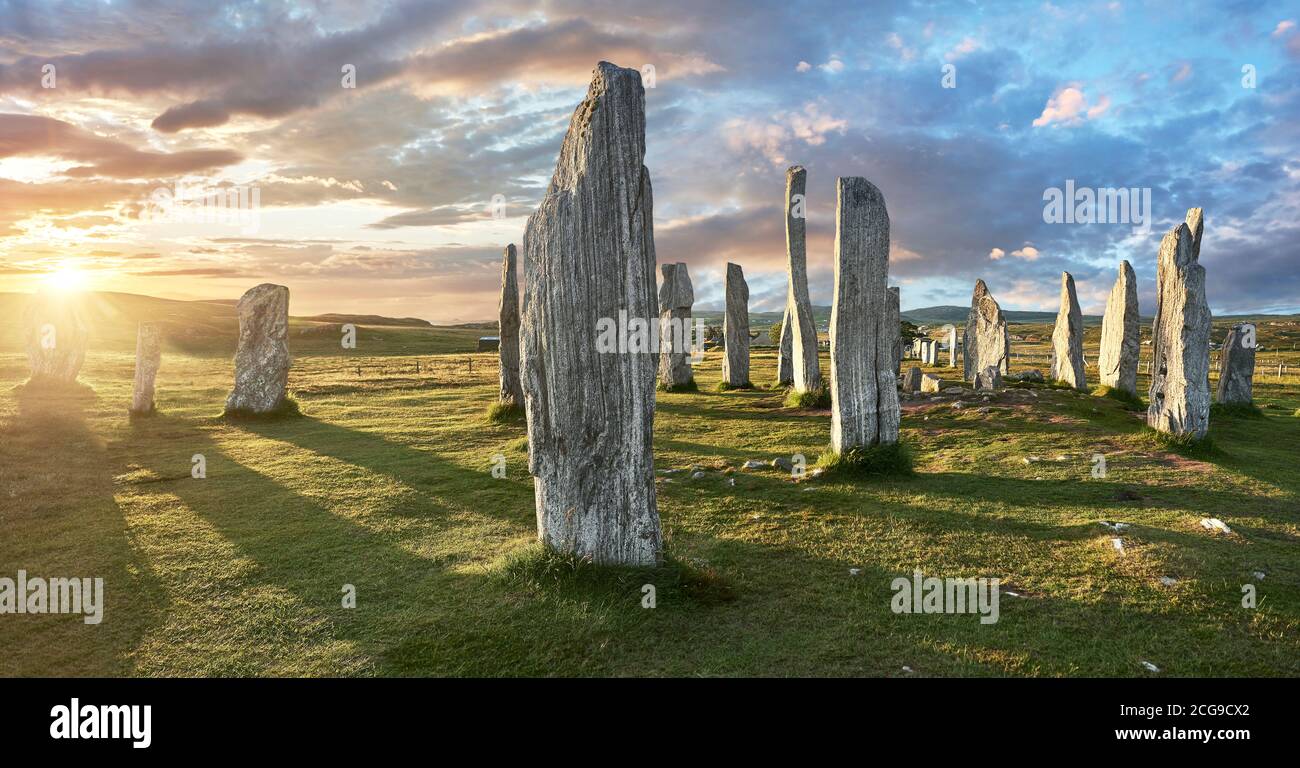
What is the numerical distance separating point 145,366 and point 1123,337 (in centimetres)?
2705

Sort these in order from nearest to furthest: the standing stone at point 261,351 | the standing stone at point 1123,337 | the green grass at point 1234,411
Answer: the green grass at point 1234,411
the standing stone at point 261,351
the standing stone at point 1123,337

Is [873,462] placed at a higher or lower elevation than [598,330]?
lower

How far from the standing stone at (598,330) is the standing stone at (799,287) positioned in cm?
1319

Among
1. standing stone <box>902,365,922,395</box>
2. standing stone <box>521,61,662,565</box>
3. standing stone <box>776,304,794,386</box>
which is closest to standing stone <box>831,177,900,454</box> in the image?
standing stone <box>521,61,662,565</box>

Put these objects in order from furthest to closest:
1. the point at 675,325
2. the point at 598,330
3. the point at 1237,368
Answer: the point at 675,325 → the point at 1237,368 → the point at 598,330

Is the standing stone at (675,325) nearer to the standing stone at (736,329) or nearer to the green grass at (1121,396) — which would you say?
the standing stone at (736,329)

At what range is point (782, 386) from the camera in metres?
23.9

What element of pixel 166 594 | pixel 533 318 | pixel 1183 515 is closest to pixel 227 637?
pixel 166 594

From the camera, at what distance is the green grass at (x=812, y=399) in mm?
19047

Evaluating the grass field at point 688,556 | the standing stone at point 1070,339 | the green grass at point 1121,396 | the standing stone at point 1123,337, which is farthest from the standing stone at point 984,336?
the grass field at point 688,556

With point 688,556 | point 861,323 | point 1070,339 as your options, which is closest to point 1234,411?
point 1070,339

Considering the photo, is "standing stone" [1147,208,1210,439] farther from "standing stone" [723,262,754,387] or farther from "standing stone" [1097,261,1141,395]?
"standing stone" [723,262,754,387]

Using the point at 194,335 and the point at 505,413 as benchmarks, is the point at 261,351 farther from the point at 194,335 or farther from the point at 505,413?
the point at 194,335

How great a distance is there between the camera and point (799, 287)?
67.2ft
